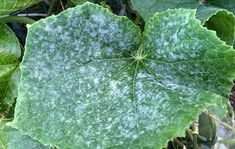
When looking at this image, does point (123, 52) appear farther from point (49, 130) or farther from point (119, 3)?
point (119, 3)

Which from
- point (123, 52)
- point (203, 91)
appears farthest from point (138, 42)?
point (203, 91)

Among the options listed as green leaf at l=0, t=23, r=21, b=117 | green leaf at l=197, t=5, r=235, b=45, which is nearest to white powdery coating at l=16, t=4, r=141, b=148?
green leaf at l=197, t=5, r=235, b=45

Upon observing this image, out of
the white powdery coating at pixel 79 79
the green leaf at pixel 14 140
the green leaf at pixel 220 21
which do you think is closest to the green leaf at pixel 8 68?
the green leaf at pixel 14 140

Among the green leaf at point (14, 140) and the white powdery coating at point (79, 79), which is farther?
the green leaf at point (14, 140)

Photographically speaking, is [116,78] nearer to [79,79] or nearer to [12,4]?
[79,79]

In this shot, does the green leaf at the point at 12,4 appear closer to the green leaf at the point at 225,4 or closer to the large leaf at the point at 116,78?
the large leaf at the point at 116,78

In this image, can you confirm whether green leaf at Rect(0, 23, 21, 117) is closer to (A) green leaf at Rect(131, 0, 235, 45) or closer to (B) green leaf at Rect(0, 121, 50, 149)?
(B) green leaf at Rect(0, 121, 50, 149)
